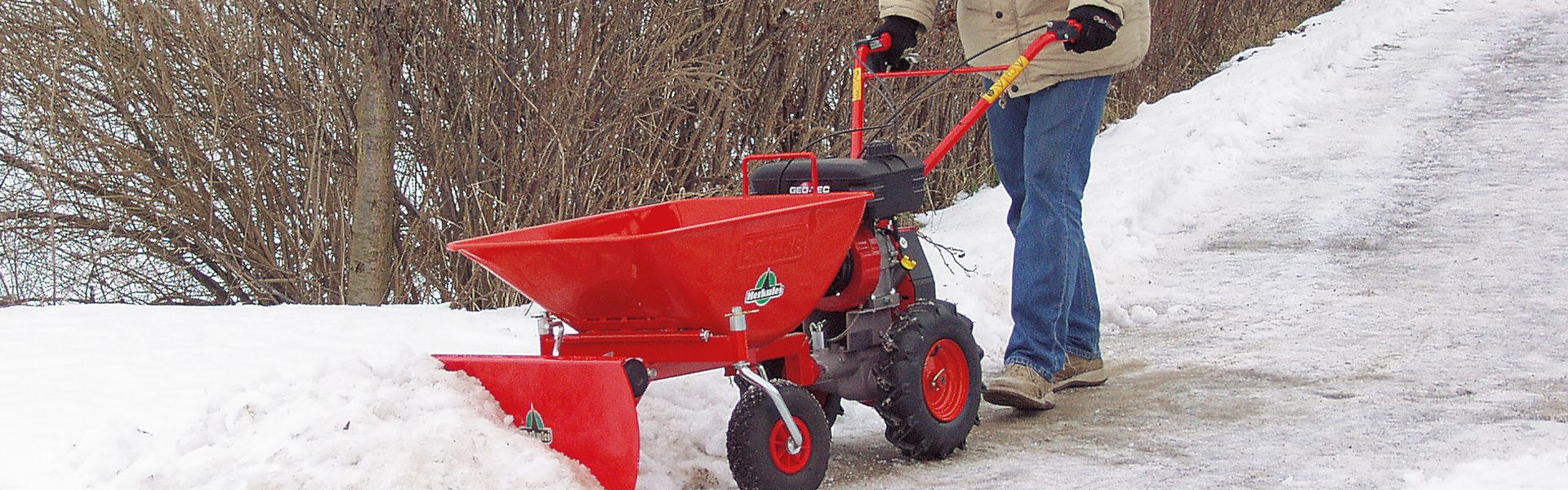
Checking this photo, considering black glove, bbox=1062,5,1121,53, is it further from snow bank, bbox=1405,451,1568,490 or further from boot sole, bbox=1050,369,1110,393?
snow bank, bbox=1405,451,1568,490

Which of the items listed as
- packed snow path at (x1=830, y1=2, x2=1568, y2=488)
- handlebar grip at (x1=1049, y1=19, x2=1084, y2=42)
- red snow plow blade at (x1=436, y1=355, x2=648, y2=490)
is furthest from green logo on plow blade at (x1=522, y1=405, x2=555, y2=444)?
handlebar grip at (x1=1049, y1=19, x2=1084, y2=42)

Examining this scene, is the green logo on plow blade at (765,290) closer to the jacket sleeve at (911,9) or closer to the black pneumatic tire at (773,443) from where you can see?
the black pneumatic tire at (773,443)

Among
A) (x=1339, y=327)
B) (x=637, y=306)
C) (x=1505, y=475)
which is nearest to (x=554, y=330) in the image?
(x=637, y=306)

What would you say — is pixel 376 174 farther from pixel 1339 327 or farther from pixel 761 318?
pixel 1339 327

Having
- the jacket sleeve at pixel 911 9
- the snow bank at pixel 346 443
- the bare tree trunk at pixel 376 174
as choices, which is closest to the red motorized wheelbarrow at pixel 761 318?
the snow bank at pixel 346 443

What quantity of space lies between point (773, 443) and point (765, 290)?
31 centimetres

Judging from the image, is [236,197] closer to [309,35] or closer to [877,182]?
[309,35]

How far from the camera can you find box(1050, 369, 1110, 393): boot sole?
171 inches

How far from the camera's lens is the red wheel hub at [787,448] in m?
3.19

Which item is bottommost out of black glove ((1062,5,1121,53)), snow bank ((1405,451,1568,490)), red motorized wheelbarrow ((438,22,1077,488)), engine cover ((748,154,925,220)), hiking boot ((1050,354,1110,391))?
snow bank ((1405,451,1568,490))

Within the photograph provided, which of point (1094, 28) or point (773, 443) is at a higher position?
point (1094, 28)

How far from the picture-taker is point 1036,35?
415 centimetres

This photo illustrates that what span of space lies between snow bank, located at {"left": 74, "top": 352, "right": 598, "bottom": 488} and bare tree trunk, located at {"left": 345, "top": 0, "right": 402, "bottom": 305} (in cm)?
240

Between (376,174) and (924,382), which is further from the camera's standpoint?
(376,174)
